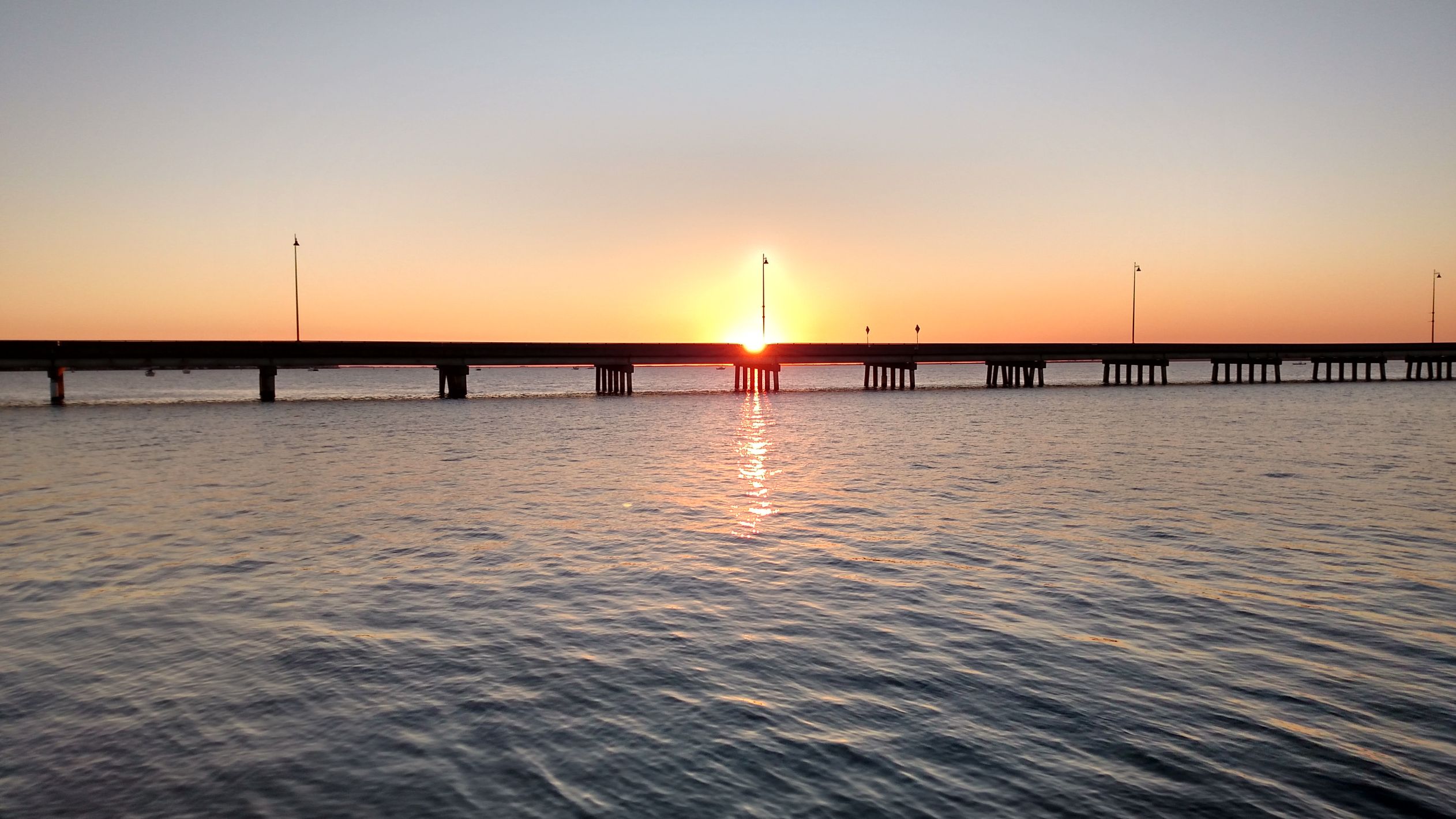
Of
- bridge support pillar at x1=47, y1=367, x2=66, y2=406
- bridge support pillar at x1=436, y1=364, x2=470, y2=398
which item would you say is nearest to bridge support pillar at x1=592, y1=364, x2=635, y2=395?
bridge support pillar at x1=436, y1=364, x2=470, y2=398

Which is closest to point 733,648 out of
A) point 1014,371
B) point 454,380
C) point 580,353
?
point 580,353

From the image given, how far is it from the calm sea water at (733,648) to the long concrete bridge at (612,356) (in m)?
53.3

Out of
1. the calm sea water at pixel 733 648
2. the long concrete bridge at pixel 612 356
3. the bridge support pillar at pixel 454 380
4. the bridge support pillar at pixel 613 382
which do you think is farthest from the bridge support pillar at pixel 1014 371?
the calm sea water at pixel 733 648

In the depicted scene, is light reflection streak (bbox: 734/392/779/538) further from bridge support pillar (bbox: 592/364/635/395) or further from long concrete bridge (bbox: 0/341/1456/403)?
bridge support pillar (bbox: 592/364/635/395)

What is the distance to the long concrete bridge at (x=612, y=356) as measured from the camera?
7006 cm

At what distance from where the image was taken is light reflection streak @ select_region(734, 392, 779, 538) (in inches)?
755

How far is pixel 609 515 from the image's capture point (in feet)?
65.5

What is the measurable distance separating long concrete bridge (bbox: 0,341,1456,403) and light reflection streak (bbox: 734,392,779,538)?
32.9 metres

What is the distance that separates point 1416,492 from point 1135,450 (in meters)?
12.9

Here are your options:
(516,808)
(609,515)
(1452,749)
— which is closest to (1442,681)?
(1452,749)

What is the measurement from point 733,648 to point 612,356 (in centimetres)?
8253

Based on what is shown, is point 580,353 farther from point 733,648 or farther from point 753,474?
point 733,648

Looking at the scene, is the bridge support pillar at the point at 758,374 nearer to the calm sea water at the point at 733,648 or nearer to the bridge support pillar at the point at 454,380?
the bridge support pillar at the point at 454,380

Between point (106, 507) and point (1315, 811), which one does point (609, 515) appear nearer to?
point (106, 507)
